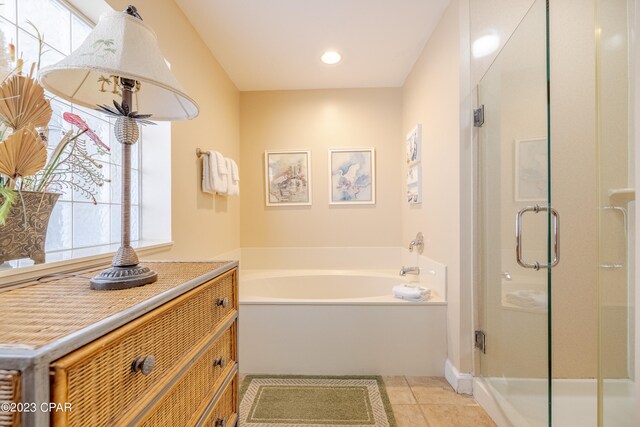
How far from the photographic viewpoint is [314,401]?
5.74 feet

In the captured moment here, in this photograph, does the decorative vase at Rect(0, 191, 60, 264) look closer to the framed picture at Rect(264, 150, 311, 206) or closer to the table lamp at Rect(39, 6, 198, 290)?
the table lamp at Rect(39, 6, 198, 290)

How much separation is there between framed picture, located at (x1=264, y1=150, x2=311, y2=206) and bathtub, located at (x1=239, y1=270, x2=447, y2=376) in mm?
1415

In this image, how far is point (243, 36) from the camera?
2.28m

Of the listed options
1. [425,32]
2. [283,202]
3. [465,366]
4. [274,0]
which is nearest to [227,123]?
[283,202]

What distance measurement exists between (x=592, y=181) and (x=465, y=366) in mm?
1269

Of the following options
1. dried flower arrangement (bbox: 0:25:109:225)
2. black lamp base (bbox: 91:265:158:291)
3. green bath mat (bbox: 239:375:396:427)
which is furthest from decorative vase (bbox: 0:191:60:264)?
green bath mat (bbox: 239:375:396:427)

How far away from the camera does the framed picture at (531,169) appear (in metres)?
1.27

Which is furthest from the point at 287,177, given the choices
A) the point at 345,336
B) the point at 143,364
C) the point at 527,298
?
the point at 143,364

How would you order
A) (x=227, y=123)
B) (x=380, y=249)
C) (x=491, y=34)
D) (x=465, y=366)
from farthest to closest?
(x=380, y=249) < (x=227, y=123) < (x=465, y=366) < (x=491, y=34)

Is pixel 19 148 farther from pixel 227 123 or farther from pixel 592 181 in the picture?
pixel 592 181

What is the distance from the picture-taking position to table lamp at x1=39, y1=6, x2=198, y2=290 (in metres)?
0.70

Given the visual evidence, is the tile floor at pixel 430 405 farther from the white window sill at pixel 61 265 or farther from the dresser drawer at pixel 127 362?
the white window sill at pixel 61 265

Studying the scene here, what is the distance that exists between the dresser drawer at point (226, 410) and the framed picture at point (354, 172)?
2.31 meters

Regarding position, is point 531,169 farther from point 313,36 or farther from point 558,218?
point 313,36
